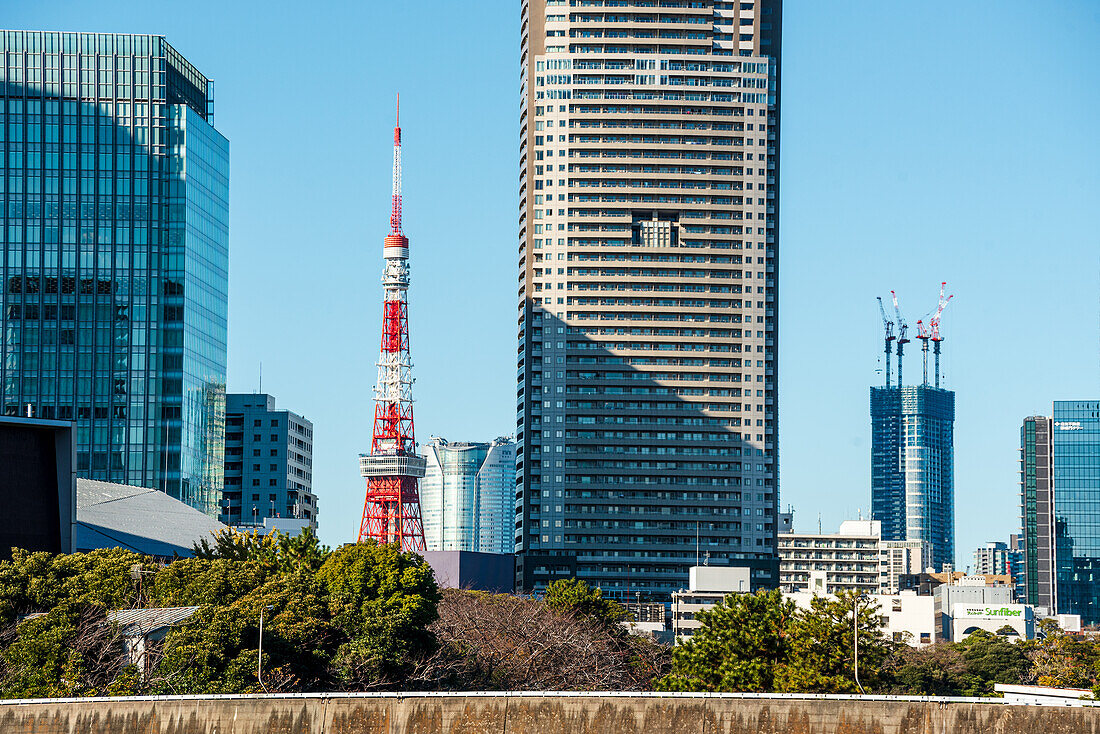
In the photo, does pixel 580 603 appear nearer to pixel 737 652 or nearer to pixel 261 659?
pixel 737 652

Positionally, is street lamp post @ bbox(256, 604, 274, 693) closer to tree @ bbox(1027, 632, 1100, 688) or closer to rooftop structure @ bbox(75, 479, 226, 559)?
rooftop structure @ bbox(75, 479, 226, 559)

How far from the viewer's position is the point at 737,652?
257ft

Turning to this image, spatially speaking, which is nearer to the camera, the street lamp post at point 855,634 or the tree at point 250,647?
the tree at point 250,647

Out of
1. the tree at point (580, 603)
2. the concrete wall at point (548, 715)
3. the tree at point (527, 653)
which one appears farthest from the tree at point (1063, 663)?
the concrete wall at point (548, 715)

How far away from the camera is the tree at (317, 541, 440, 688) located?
74.2 metres

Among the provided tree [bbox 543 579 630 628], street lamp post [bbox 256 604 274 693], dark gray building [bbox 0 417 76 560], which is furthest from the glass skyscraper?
street lamp post [bbox 256 604 274 693]

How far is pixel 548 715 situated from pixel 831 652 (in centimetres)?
1942

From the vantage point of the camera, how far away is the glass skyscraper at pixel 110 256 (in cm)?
17838

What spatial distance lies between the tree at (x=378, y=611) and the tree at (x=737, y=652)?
1287 cm

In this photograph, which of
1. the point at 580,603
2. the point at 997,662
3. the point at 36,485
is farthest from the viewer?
the point at 997,662

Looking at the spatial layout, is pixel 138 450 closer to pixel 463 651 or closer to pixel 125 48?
pixel 125 48

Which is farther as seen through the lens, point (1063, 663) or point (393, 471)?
point (393, 471)

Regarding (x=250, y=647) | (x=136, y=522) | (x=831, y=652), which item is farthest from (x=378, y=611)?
(x=136, y=522)

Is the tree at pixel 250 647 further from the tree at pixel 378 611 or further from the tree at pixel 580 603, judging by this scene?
the tree at pixel 580 603
